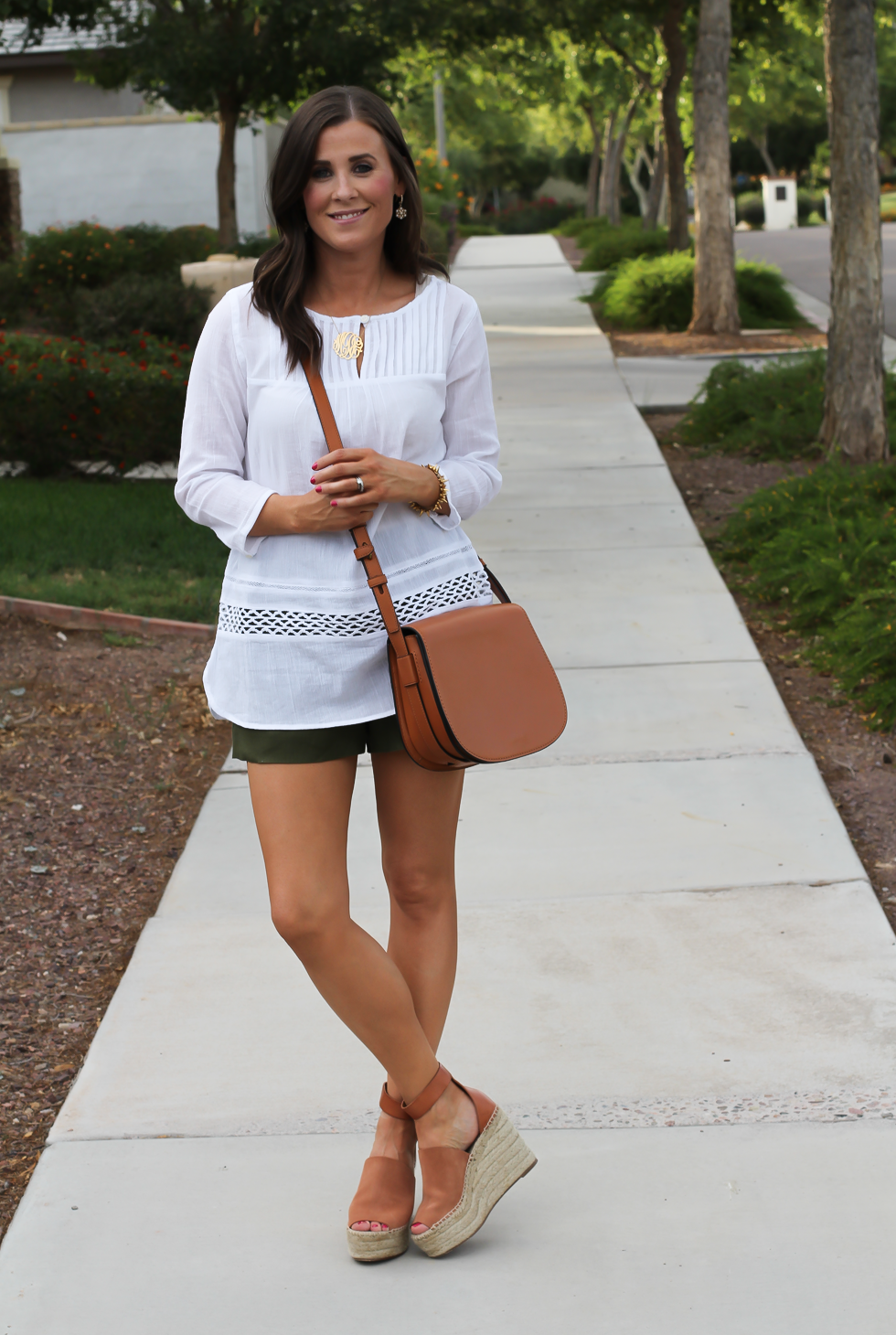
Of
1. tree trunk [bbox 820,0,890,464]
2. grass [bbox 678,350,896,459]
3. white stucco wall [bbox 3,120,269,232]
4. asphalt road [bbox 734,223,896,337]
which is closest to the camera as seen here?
tree trunk [bbox 820,0,890,464]

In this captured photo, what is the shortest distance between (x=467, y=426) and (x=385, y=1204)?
1.41 m

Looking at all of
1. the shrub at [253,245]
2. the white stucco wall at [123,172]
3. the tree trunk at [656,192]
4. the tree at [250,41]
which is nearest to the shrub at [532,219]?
the tree trunk at [656,192]

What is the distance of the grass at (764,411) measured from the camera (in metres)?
9.77

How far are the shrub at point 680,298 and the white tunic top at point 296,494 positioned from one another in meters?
15.3

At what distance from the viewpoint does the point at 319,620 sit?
2.39 meters

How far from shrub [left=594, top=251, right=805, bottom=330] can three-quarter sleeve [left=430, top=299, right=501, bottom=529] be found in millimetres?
15154

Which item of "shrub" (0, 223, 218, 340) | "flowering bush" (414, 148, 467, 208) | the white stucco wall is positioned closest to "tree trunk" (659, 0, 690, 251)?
"shrub" (0, 223, 218, 340)

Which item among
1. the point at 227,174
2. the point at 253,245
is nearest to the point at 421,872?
the point at 253,245

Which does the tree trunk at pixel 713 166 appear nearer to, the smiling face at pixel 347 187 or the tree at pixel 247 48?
the tree at pixel 247 48

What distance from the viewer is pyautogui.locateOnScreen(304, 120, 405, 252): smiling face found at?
2.40 meters

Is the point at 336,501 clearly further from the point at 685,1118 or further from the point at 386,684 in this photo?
the point at 685,1118

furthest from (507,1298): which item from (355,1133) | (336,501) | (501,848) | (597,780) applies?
(597,780)

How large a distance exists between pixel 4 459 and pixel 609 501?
4212 mm

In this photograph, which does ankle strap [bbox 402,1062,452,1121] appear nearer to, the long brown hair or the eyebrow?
the long brown hair
